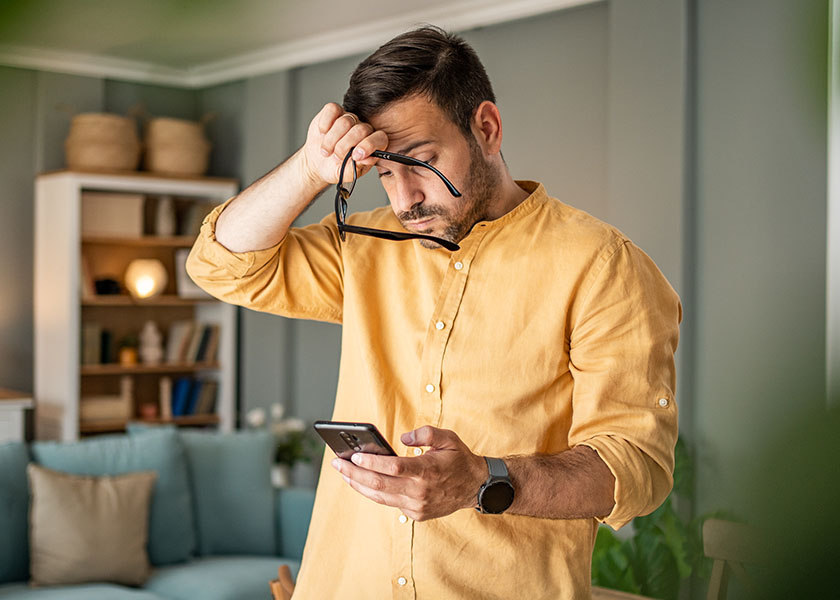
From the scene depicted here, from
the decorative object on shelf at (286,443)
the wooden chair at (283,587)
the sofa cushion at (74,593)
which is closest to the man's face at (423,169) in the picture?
the wooden chair at (283,587)

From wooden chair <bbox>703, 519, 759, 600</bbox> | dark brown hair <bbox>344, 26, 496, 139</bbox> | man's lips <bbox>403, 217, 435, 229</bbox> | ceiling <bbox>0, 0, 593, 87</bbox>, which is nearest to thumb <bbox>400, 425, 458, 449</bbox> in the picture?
man's lips <bbox>403, 217, 435, 229</bbox>

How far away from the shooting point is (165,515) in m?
3.47

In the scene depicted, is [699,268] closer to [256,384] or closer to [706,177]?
[706,177]

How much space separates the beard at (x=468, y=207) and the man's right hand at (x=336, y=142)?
0.10 metres

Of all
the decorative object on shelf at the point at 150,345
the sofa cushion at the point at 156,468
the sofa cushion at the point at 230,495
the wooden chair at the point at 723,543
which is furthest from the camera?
the decorative object on shelf at the point at 150,345

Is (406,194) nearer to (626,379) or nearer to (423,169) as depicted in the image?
(423,169)

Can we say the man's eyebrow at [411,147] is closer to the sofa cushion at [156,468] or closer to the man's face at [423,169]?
the man's face at [423,169]

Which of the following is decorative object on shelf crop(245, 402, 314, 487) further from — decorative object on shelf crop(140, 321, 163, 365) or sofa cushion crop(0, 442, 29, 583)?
sofa cushion crop(0, 442, 29, 583)

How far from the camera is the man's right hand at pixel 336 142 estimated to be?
43.1 inches

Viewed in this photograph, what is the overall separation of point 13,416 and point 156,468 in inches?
60.1

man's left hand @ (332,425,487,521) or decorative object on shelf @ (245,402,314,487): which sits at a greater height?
man's left hand @ (332,425,487,521)

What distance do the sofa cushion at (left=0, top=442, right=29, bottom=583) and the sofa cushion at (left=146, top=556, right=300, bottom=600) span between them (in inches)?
17.7

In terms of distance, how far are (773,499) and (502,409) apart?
77 cm

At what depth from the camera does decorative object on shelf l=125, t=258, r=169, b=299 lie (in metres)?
5.18
